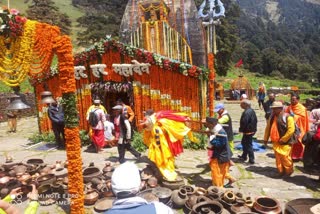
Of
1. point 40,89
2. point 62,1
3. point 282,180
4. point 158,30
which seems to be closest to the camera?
point 282,180

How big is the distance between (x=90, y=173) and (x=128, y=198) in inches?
214

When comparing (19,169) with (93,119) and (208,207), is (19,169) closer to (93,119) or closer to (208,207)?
(93,119)

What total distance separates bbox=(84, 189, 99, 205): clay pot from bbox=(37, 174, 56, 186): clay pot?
99 centimetres

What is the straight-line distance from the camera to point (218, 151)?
6816 millimetres

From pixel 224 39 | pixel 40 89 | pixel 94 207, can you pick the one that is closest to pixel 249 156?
pixel 94 207

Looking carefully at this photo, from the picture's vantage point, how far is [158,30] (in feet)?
49.0

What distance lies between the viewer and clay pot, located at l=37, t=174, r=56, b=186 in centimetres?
705

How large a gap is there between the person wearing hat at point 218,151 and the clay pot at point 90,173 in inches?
107

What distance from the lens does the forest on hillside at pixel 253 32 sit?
41.5 m

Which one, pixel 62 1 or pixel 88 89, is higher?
pixel 62 1

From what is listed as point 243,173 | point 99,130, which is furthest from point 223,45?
point 243,173

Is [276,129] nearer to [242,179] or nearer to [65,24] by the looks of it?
[242,179]

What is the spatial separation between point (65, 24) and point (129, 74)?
38.4 m

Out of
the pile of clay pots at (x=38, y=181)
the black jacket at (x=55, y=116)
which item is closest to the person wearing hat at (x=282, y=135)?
the pile of clay pots at (x=38, y=181)
